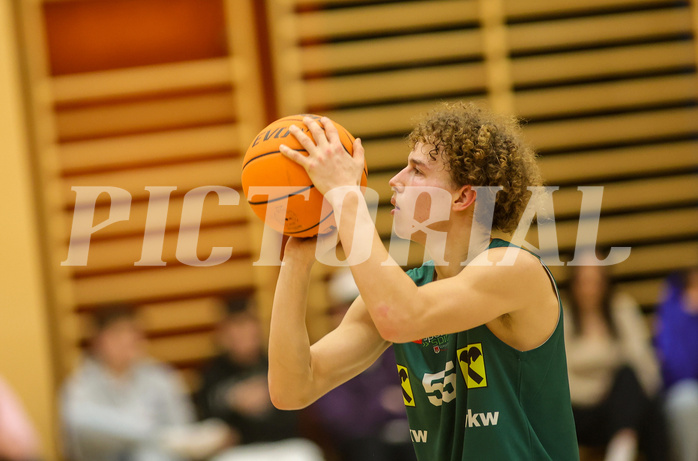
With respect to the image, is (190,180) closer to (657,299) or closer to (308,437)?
(308,437)

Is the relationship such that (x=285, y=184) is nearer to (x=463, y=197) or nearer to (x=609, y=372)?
(x=463, y=197)

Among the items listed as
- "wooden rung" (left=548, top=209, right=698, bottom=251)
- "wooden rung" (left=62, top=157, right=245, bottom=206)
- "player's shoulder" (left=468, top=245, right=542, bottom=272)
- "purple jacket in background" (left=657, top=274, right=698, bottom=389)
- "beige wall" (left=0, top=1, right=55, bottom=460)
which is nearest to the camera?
"player's shoulder" (left=468, top=245, right=542, bottom=272)

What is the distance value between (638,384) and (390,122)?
9.44ft

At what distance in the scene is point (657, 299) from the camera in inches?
255

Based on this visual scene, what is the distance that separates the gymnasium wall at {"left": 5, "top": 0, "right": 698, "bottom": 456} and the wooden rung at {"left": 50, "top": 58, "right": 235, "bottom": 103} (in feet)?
0.06

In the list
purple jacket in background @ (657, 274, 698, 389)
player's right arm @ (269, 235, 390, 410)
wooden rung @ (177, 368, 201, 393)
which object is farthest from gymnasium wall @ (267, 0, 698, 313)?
player's right arm @ (269, 235, 390, 410)

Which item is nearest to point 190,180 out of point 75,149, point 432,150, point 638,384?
point 75,149

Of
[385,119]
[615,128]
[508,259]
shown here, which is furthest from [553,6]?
[508,259]

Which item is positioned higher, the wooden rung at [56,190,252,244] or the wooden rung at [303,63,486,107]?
the wooden rung at [303,63,486,107]

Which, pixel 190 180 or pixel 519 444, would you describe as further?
pixel 190 180

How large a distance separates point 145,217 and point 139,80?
1186 mm

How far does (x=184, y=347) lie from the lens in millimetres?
6605

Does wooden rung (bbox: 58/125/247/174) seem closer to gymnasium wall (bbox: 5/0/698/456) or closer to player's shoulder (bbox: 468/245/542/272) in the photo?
gymnasium wall (bbox: 5/0/698/456)

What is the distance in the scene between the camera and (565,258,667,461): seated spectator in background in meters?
5.11
